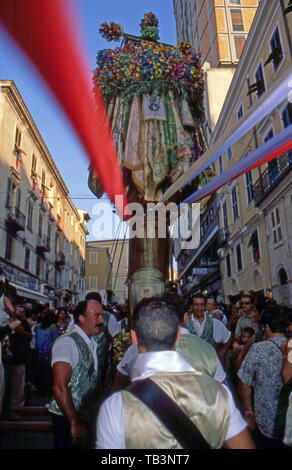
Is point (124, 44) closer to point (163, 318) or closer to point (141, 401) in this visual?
point (163, 318)

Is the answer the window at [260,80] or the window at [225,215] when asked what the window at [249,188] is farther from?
the window at [225,215]

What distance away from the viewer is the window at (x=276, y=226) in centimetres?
1584

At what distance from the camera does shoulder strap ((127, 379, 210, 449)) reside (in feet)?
4.04

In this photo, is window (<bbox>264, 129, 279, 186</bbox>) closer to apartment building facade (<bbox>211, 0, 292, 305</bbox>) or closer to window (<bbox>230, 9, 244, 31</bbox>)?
apartment building facade (<bbox>211, 0, 292, 305</bbox>)

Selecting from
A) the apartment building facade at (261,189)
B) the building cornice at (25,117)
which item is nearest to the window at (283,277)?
the apartment building facade at (261,189)

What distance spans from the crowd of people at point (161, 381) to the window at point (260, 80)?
15167mm

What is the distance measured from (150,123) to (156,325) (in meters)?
2.35

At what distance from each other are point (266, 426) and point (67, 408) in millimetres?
1633

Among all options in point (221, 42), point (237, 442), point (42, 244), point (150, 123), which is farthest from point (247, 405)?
point (221, 42)

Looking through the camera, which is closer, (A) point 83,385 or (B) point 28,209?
(A) point 83,385

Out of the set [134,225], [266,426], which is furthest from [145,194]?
[266,426]

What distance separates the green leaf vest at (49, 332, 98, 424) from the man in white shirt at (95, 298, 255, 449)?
4.41 feet

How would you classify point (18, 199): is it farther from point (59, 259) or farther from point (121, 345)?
point (121, 345)

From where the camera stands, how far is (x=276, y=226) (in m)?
16.2
